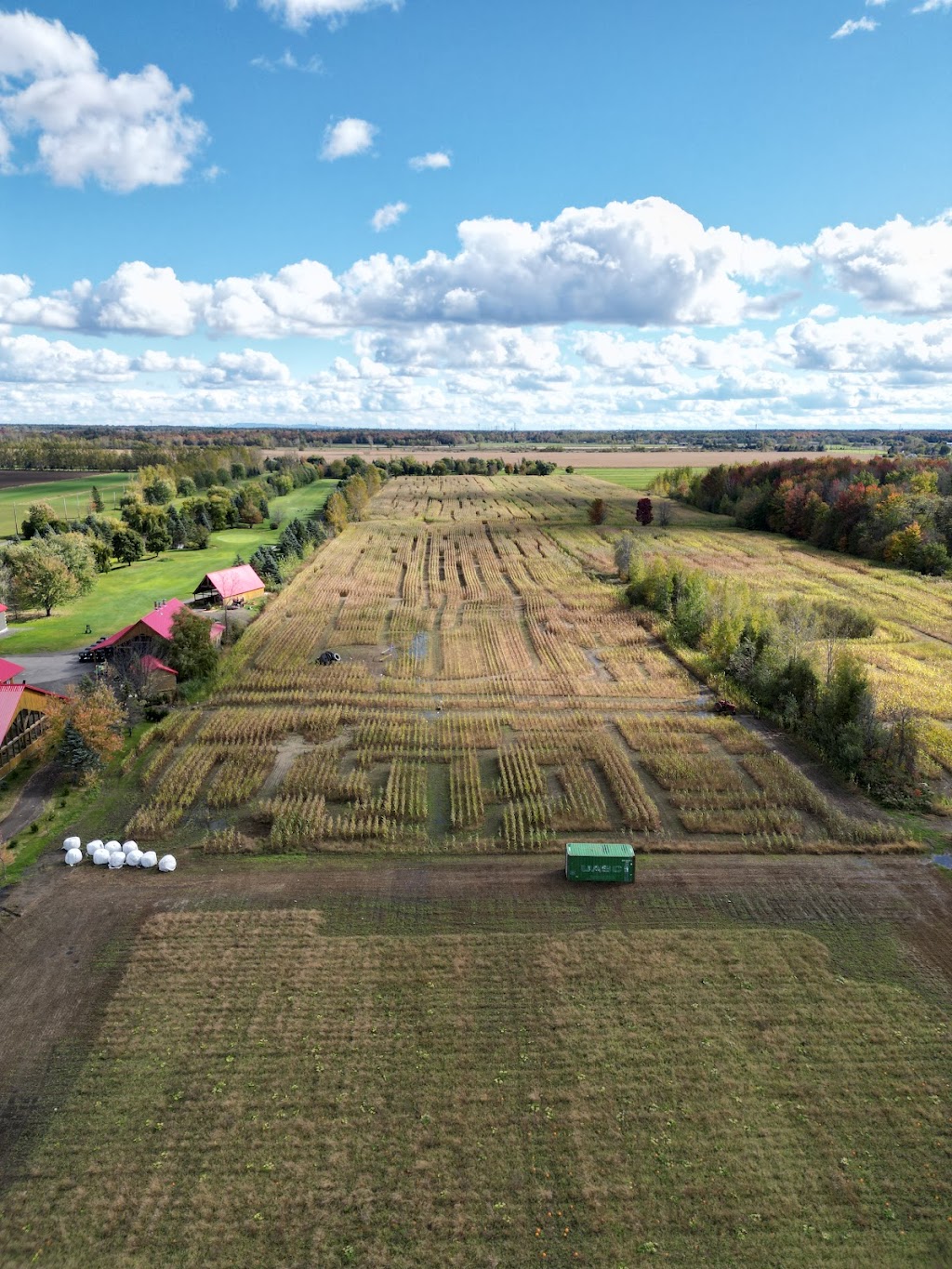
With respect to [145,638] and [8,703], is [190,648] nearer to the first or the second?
[145,638]

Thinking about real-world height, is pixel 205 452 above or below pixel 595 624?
above

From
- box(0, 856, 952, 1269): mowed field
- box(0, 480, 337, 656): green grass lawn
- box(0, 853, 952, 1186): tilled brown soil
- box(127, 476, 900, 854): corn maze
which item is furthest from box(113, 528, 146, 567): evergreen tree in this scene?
box(0, 856, 952, 1269): mowed field

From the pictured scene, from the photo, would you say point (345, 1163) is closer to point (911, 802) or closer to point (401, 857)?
point (401, 857)

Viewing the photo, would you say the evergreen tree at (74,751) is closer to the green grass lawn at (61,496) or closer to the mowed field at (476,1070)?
the mowed field at (476,1070)

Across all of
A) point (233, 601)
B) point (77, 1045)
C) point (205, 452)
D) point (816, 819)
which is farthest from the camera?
point (205, 452)

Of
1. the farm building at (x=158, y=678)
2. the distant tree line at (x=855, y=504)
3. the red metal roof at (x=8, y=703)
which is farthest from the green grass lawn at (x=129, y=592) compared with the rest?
the distant tree line at (x=855, y=504)

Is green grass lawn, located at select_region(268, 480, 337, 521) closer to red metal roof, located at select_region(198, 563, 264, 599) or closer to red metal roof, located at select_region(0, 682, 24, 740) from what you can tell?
red metal roof, located at select_region(198, 563, 264, 599)

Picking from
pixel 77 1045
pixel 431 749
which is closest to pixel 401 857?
pixel 431 749
